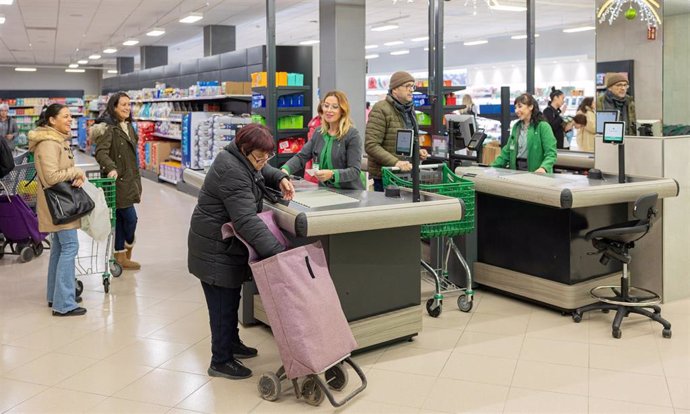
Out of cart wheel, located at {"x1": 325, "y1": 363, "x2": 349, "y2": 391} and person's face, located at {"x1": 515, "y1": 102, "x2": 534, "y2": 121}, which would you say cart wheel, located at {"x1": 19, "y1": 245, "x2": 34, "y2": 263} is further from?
Result: person's face, located at {"x1": 515, "y1": 102, "x2": 534, "y2": 121}

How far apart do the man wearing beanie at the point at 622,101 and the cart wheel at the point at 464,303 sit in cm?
185

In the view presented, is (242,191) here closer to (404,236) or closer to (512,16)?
(404,236)

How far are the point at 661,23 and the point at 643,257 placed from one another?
5.83ft

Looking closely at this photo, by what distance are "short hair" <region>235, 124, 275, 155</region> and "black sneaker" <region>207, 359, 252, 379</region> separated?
1.20 m

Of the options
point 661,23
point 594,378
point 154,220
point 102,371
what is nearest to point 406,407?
point 594,378

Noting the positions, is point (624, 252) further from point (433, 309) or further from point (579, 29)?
point (579, 29)

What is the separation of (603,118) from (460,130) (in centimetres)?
157

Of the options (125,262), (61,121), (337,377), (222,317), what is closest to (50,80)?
(125,262)

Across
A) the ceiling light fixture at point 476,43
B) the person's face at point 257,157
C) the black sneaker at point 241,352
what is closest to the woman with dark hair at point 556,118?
the black sneaker at point 241,352

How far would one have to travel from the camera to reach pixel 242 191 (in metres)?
3.61

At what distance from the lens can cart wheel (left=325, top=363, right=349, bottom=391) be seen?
12.1 feet

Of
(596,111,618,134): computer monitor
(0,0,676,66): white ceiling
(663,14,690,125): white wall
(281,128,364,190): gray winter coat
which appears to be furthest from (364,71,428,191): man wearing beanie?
(0,0,676,66): white ceiling

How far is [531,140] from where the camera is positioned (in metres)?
5.87

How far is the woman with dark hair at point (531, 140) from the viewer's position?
5.77 m
